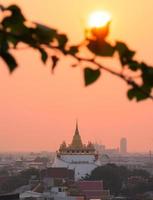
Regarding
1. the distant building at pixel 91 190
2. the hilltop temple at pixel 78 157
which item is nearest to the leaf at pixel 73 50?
the distant building at pixel 91 190

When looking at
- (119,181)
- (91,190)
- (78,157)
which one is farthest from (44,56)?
(78,157)

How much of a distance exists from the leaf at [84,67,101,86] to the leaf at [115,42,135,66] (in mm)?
67

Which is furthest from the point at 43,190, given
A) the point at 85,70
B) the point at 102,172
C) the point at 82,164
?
the point at 85,70

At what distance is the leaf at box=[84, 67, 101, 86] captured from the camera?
5.31 feet

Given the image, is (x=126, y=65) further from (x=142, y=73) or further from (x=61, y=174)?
(x=61, y=174)

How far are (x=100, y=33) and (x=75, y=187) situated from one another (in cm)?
3860

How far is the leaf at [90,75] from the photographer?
1618 mm

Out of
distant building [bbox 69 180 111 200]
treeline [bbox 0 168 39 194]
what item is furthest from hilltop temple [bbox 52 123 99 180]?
distant building [bbox 69 180 111 200]

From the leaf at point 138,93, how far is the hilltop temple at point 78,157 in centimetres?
4806

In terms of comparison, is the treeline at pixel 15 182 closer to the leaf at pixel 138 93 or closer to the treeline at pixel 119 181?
the treeline at pixel 119 181

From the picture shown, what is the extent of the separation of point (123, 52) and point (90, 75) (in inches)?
4.1

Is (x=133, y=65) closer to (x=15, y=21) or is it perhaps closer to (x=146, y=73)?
(x=146, y=73)

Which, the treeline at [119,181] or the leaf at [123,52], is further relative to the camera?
the treeline at [119,181]

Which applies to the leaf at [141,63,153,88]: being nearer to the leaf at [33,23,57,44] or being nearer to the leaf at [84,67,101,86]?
the leaf at [84,67,101,86]
